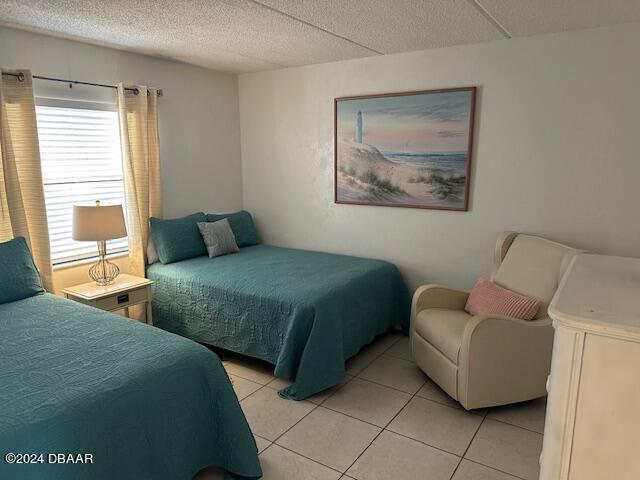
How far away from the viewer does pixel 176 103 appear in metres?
3.85

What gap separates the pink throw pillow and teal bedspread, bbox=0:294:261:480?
1.66 meters

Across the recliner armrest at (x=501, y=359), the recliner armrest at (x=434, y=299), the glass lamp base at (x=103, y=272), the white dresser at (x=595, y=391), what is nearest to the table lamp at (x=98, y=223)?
the glass lamp base at (x=103, y=272)

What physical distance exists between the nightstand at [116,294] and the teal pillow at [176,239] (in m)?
0.35

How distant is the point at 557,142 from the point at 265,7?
2.05 m

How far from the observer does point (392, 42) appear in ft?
10.3

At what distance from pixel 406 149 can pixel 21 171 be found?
2.69 meters

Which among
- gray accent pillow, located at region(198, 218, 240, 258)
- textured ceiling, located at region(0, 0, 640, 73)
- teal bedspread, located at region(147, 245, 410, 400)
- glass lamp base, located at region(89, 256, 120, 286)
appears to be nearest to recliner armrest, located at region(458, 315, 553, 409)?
teal bedspread, located at region(147, 245, 410, 400)

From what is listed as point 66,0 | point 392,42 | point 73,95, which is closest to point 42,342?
point 66,0

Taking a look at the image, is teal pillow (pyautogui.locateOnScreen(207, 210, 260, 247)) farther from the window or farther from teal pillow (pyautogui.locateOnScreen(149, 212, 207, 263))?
the window

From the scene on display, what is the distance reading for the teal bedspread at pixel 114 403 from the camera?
1458 mm

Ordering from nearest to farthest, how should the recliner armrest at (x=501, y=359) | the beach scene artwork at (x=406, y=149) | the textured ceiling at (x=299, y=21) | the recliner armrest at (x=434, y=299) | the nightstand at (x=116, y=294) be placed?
the textured ceiling at (x=299, y=21) → the recliner armrest at (x=501, y=359) → the nightstand at (x=116, y=294) → the recliner armrest at (x=434, y=299) → the beach scene artwork at (x=406, y=149)

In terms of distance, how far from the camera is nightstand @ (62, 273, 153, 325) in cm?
292

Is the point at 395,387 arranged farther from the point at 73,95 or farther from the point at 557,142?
the point at 73,95

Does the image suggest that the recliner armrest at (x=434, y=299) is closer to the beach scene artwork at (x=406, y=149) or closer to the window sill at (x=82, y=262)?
the beach scene artwork at (x=406, y=149)
